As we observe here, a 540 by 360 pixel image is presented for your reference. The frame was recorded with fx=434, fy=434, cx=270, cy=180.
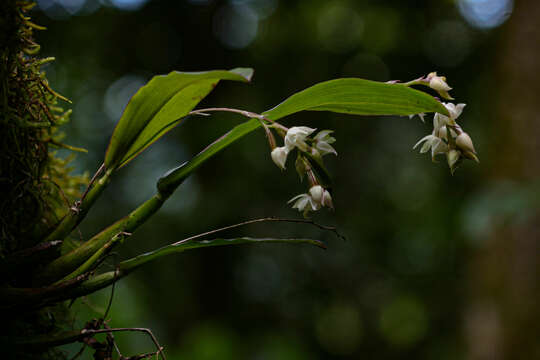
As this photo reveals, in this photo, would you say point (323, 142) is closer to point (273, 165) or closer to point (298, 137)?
point (298, 137)

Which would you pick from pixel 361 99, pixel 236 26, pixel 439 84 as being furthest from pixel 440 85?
pixel 236 26

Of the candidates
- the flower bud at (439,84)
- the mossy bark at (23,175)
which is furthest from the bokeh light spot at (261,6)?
the flower bud at (439,84)

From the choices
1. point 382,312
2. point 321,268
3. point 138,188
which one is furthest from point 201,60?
point 382,312

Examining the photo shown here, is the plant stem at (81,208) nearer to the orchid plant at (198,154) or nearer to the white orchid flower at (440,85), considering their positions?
the orchid plant at (198,154)

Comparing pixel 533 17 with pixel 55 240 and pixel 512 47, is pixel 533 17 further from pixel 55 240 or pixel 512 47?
pixel 55 240

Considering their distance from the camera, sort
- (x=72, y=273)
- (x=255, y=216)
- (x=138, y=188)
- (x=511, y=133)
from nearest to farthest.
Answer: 1. (x=72, y=273)
2. (x=511, y=133)
3. (x=255, y=216)
4. (x=138, y=188)
